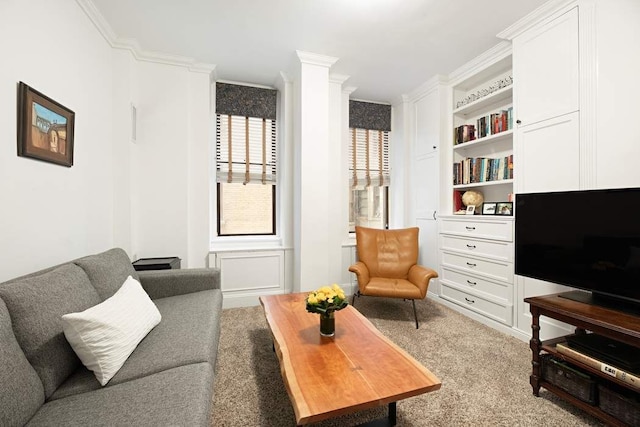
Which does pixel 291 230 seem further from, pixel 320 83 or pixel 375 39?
pixel 375 39

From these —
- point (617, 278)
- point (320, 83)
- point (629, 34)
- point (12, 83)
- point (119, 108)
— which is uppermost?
point (320, 83)

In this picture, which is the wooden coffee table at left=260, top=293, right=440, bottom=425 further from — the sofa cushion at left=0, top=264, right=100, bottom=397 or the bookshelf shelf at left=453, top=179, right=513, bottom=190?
the bookshelf shelf at left=453, top=179, right=513, bottom=190

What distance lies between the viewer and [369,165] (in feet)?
14.1

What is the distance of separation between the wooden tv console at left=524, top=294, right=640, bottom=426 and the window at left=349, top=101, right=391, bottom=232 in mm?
2622

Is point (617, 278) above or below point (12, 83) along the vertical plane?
below

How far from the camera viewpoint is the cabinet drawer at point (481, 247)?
265 cm

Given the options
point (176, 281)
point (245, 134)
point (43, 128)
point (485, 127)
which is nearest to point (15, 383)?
point (176, 281)

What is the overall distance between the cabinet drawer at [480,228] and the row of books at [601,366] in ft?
3.75

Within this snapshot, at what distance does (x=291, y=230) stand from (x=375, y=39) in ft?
7.48

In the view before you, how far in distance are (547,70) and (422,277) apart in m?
2.05

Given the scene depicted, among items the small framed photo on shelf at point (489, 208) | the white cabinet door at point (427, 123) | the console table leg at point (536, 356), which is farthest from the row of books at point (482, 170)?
the console table leg at point (536, 356)

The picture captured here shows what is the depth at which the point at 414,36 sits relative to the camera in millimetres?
2729

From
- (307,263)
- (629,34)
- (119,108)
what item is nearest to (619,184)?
(629,34)

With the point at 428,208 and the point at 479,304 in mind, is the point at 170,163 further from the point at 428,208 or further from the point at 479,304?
the point at 479,304
